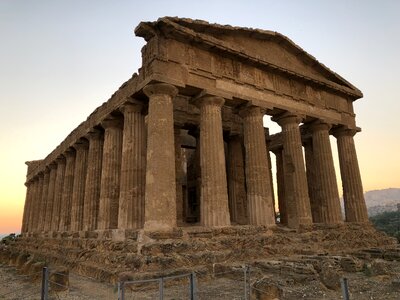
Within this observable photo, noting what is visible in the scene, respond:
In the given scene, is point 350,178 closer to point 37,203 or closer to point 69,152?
point 69,152

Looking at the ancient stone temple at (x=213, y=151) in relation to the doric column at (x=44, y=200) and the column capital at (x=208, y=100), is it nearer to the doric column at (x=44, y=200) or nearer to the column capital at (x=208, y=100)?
the column capital at (x=208, y=100)

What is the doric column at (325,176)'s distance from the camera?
1700cm

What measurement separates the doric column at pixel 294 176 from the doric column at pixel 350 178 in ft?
13.9

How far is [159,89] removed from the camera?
12.3 meters

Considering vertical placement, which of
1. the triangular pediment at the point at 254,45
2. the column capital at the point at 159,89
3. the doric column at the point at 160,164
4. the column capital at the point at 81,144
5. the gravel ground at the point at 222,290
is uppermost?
the triangular pediment at the point at 254,45

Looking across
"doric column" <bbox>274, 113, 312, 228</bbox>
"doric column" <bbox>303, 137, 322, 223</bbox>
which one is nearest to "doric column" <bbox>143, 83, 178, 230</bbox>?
"doric column" <bbox>274, 113, 312, 228</bbox>

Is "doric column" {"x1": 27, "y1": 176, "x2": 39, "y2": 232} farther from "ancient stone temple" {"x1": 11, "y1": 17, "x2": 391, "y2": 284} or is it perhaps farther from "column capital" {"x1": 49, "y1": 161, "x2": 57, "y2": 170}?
"ancient stone temple" {"x1": 11, "y1": 17, "x2": 391, "y2": 284}

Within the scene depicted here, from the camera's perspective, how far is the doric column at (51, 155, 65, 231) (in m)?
24.0

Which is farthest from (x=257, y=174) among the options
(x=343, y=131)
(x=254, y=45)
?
(x=343, y=131)

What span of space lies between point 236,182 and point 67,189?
11.9 m

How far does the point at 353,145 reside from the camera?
19312mm

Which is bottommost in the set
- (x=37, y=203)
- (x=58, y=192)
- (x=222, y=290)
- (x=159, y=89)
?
(x=222, y=290)

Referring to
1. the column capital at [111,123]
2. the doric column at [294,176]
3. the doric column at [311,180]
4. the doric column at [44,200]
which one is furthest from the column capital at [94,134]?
the doric column at [311,180]

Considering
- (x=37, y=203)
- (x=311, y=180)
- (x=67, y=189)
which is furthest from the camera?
(x=37, y=203)
